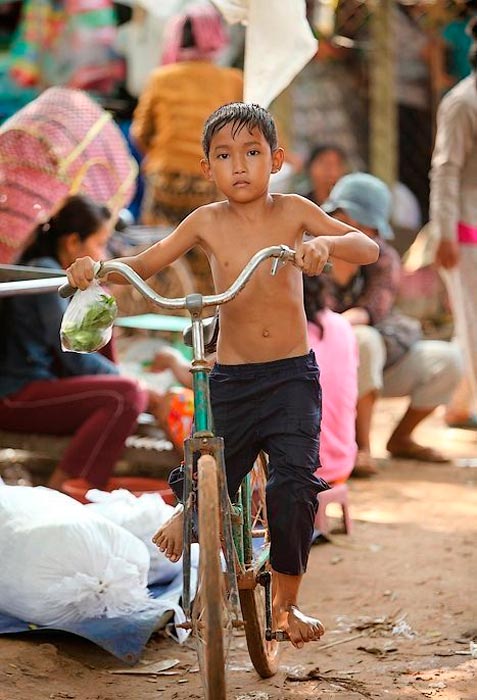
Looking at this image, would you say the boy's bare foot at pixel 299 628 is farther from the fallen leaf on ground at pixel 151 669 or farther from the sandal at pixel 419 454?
the sandal at pixel 419 454

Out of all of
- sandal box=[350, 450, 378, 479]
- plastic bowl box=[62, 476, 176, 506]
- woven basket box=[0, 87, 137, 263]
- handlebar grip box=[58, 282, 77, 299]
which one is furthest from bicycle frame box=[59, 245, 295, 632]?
sandal box=[350, 450, 378, 479]

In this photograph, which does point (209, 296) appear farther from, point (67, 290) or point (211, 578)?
point (211, 578)

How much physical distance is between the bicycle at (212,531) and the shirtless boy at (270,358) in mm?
93

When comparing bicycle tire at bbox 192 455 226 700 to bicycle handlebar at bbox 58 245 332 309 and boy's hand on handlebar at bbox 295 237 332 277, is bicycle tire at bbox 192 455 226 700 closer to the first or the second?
bicycle handlebar at bbox 58 245 332 309

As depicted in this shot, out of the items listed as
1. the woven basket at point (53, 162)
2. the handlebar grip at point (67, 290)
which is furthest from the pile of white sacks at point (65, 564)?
the woven basket at point (53, 162)

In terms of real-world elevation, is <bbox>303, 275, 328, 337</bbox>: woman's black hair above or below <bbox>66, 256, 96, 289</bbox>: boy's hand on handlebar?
below

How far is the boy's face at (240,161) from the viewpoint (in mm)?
2975

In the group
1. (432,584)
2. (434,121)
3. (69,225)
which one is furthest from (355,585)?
(434,121)

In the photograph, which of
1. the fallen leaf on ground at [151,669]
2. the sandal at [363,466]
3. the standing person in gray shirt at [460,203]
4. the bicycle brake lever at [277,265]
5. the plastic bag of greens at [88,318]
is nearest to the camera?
the bicycle brake lever at [277,265]

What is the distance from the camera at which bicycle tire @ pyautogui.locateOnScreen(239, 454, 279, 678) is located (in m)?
3.18

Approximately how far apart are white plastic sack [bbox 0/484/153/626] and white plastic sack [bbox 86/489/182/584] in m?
0.27

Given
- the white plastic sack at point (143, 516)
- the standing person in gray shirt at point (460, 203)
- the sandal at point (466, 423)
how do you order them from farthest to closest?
the sandal at point (466, 423), the standing person in gray shirt at point (460, 203), the white plastic sack at point (143, 516)

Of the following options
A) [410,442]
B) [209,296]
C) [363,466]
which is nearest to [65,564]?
[209,296]

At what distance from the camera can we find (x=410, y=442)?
679cm
